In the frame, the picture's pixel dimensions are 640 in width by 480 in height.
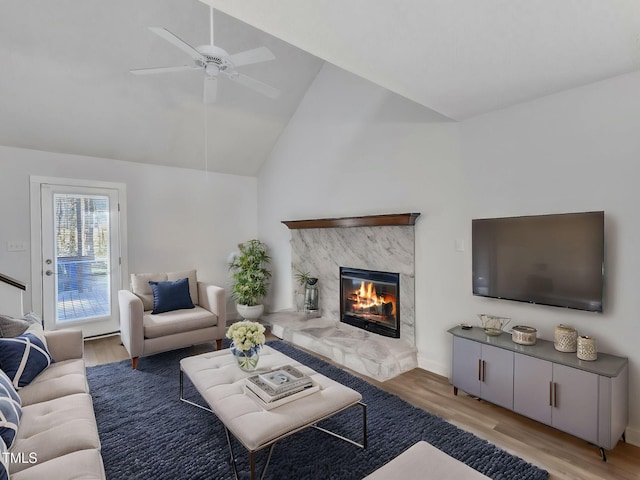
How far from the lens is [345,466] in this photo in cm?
192

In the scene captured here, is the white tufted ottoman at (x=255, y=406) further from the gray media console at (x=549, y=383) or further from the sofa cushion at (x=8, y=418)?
the gray media console at (x=549, y=383)

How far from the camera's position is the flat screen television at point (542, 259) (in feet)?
7.34

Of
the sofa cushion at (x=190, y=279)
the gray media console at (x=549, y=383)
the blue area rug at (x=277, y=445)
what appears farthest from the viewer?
the sofa cushion at (x=190, y=279)

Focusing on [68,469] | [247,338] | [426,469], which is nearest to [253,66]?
[247,338]

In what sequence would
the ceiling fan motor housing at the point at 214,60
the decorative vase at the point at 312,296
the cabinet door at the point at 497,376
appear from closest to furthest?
the ceiling fan motor housing at the point at 214,60 < the cabinet door at the point at 497,376 < the decorative vase at the point at 312,296

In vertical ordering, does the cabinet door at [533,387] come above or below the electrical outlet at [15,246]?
below

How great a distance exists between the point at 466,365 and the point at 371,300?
4.48ft

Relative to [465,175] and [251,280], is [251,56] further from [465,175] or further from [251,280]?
[251,280]

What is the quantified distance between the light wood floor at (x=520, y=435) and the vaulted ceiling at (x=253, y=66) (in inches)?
93.3

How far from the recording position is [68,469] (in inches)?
52.3

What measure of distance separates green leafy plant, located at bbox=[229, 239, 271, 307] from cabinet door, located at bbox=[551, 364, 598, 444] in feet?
12.3

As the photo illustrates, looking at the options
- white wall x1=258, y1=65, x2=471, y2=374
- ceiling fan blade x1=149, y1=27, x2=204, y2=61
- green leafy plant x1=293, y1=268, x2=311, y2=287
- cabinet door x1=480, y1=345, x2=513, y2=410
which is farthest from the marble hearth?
ceiling fan blade x1=149, y1=27, x2=204, y2=61

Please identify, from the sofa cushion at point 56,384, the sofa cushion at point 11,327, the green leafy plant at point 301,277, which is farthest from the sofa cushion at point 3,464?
the green leafy plant at point 301,277

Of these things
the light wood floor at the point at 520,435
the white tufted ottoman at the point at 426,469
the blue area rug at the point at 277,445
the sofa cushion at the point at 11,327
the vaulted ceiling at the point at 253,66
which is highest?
the vaulted ceiling at the point at 253,66
